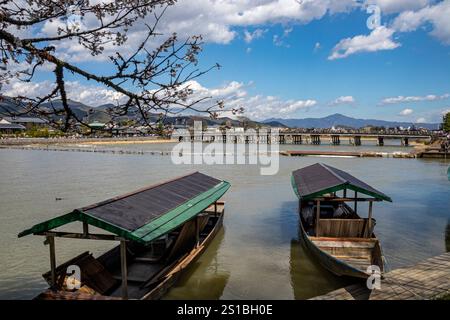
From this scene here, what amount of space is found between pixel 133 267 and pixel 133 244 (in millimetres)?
1227

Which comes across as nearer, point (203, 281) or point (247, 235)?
point (203, 281)

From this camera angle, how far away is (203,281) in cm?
1348

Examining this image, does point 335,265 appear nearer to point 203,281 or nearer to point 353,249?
point 353,249

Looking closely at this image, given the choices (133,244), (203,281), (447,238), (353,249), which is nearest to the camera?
(353,249)

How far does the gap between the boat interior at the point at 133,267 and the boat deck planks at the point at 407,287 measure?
15.5 ft

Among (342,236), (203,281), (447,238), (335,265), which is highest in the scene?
(342,236)

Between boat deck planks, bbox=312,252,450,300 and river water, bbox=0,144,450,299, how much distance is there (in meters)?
1.85

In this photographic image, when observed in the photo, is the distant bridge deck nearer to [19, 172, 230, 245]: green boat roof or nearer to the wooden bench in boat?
the wooden bench in boat

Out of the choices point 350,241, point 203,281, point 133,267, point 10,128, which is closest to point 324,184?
point 350,241

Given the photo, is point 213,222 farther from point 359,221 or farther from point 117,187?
point 117,187

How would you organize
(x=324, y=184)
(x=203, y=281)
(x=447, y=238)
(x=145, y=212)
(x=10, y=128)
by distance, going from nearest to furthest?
(x=145, y=212) < (x=203, y=281) < (x=324, y=184) < (x=447, y=238) < (x=10, y=128)

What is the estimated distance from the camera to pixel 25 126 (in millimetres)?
138750

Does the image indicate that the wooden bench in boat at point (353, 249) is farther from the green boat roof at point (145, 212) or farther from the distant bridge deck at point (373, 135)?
the distant bridge deck at point (373, 135)

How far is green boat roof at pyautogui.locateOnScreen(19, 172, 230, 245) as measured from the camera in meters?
8.95
